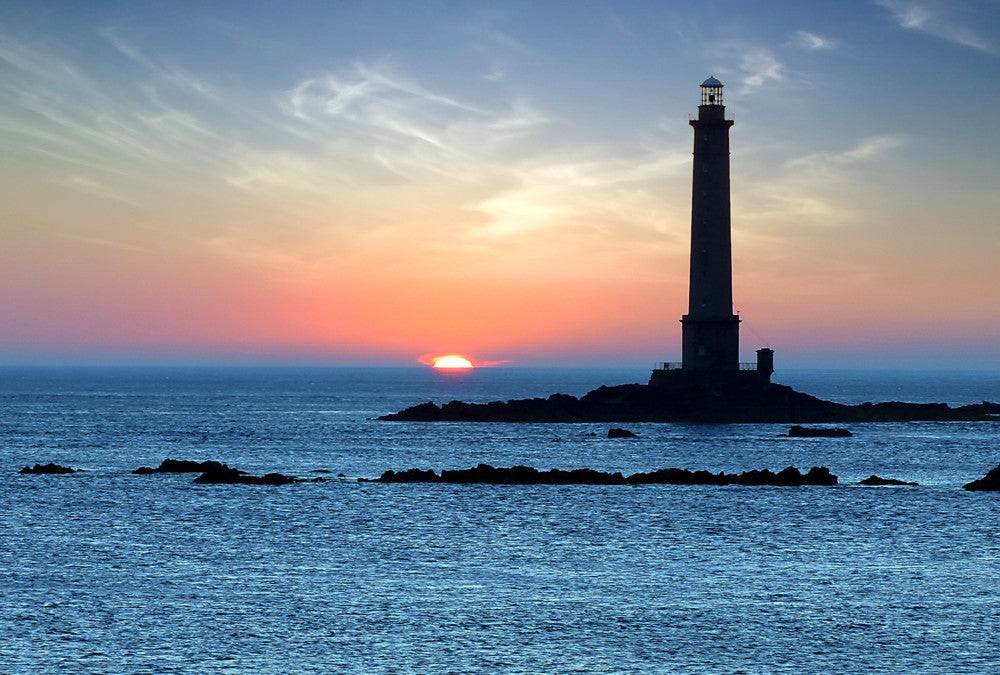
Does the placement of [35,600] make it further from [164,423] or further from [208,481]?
[164,423]

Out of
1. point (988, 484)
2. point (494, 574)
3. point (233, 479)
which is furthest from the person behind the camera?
point (233, 479)

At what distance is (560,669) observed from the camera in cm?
2461

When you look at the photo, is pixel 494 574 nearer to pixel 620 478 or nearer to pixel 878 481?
pixel 620 478

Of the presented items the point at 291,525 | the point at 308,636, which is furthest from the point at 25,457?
the point at 308,636

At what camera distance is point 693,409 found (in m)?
99.0

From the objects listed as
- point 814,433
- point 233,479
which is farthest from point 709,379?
point 233,479

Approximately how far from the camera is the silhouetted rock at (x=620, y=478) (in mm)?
58500

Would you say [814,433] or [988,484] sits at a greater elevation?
[814,433]

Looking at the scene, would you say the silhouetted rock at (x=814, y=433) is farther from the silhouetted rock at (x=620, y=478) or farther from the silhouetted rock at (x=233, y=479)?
the silhouetted rock at (x=233, y=479)

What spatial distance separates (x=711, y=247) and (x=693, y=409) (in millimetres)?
12793

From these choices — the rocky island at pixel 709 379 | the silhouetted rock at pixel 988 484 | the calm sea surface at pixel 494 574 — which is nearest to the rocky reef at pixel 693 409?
the rocky island at pixel 709 379

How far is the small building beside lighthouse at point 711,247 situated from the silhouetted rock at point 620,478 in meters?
35.0

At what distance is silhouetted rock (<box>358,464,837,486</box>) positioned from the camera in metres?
58.5

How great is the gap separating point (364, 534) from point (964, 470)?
37.1m
